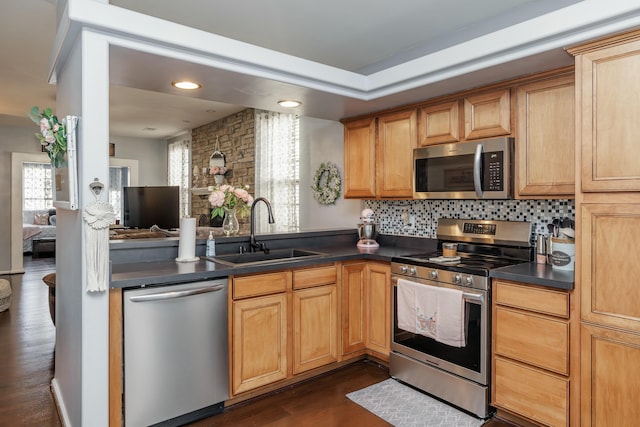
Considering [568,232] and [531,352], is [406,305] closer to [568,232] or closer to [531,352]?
[531,352]

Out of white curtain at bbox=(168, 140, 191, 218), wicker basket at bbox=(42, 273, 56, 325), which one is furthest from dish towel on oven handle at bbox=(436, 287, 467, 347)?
white curtain at bbox=(168, 140, 191, 218)

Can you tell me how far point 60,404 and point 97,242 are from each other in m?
1.34

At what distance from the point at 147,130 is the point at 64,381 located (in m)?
6.77

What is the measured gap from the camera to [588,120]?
2088 mm

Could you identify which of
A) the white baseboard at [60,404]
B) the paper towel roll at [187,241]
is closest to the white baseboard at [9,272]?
the white baseboard at [60,404]

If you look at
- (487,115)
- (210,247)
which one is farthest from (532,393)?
(210,247)

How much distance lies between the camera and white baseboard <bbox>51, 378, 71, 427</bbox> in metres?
2.37

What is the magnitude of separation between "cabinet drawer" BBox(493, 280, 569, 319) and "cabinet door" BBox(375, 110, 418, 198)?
3.79ft

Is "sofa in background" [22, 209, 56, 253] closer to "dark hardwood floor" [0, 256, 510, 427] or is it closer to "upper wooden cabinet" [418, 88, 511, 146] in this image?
"dark hardwood floor" [0, 256, 510, 427]

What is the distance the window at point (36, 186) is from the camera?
9.76 meters

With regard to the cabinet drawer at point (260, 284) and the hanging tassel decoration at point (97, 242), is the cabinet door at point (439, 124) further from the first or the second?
the hanging tassel decoration at point (97, 242)

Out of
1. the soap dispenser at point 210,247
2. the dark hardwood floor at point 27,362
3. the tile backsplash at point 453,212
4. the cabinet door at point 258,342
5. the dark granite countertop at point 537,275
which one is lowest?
the dark hardwood floor at point 27,362

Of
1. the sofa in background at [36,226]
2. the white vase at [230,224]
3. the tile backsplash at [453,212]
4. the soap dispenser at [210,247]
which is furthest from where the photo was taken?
the sofa in background at [36,226]

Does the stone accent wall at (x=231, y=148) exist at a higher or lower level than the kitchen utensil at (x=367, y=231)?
higher
